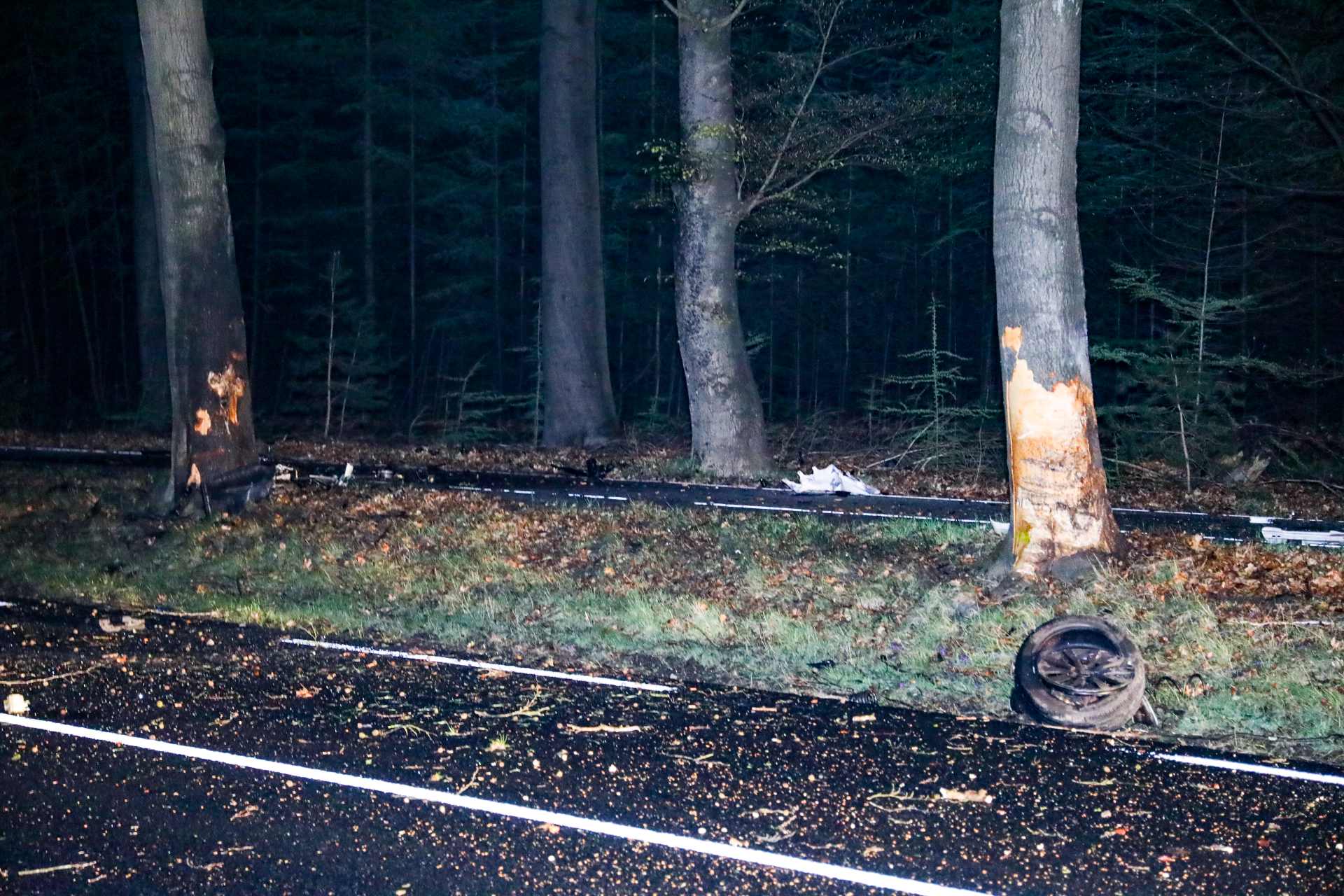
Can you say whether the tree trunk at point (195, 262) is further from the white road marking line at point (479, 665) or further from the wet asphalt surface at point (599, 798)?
the wet asphalt surface at point (599, 798)

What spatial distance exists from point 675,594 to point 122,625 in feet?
15.7

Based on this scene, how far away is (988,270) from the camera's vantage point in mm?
29203

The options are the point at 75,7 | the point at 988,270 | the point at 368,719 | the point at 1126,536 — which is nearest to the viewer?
the point at 368,719

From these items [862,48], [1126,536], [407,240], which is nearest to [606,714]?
[1126,536]

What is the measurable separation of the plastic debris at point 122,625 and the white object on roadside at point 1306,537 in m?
10.1

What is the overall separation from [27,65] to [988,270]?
3055 cm

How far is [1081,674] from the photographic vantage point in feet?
26.3

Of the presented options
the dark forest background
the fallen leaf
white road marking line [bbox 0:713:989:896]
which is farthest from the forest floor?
the dark forest background

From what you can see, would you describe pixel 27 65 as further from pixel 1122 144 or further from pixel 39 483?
pixel 1122 144

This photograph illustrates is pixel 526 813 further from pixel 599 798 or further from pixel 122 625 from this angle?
pixel 122 625

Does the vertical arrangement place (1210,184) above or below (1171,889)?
above

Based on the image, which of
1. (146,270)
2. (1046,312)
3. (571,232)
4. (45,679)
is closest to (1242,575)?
(1046,312)

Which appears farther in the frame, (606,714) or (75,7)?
(75,7)

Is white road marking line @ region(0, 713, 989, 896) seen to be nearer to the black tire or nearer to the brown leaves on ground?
the black tire
